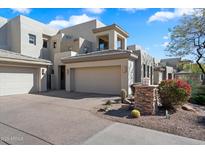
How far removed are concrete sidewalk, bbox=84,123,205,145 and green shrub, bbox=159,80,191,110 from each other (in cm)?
276

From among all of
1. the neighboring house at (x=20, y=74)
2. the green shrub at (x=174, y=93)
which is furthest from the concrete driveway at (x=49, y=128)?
the neighboring house at (x=20, y=74)

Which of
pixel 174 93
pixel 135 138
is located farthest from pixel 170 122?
pixel 135 138

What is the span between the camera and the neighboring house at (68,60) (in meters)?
12.0

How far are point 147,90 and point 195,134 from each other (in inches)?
99.5

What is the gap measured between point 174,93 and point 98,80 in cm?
752

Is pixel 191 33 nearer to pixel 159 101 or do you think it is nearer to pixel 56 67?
pixel 159 101

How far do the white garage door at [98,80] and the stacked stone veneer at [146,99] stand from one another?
539 cm

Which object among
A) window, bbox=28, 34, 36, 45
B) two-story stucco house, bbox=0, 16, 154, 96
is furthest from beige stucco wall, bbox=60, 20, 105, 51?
window, bbox=28, 34, 36, 45

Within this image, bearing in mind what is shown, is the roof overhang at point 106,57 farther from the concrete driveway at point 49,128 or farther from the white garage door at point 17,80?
the concrete driveway at point 49,128

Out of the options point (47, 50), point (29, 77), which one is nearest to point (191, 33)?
point (29, 77)

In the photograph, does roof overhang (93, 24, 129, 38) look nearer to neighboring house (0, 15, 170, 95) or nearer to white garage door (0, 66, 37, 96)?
neighboring house (0, 15, 170, 95)

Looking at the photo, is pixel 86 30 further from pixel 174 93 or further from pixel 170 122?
pixel 170 122

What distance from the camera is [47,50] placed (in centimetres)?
2062
